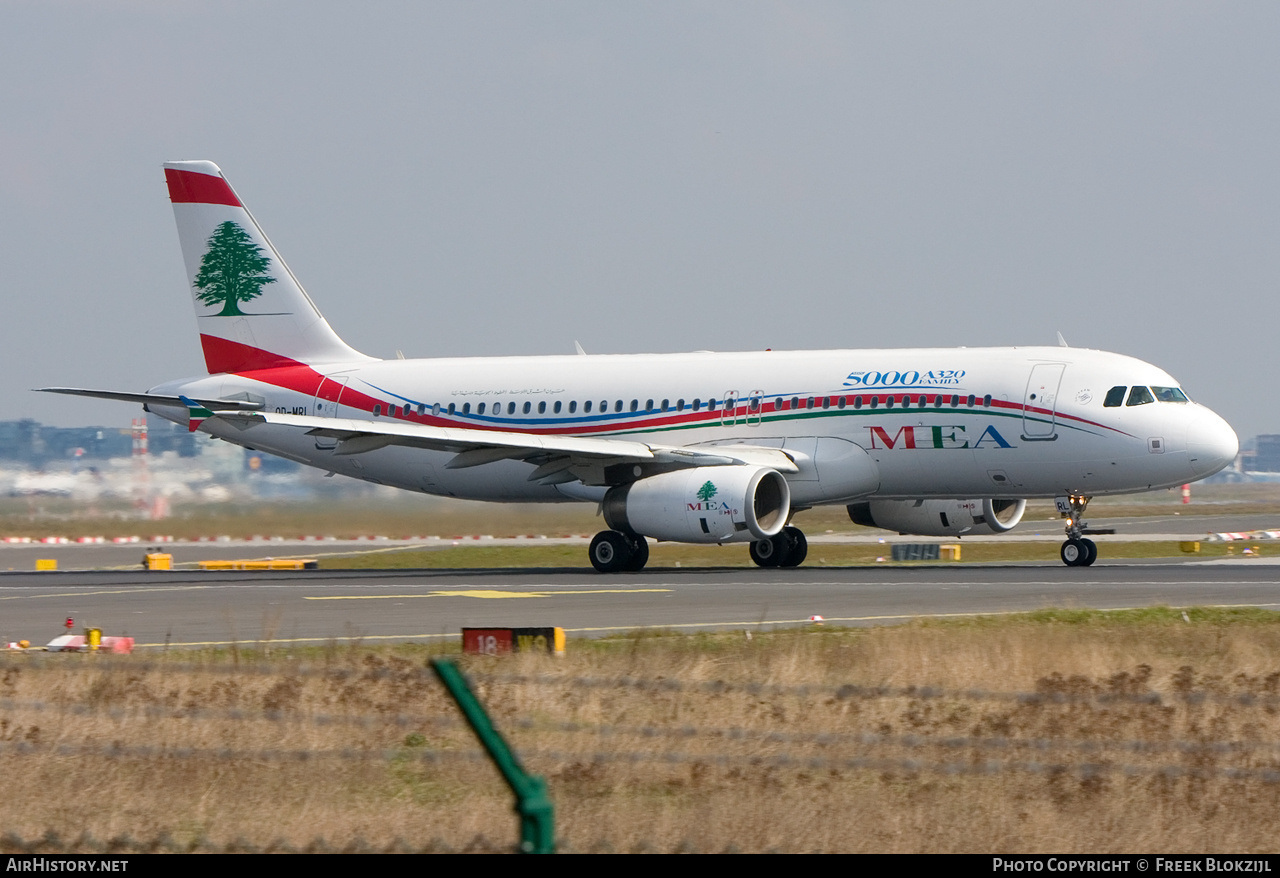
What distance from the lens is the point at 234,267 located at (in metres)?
41.5

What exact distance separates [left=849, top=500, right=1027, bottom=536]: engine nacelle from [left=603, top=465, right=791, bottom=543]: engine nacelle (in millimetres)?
4226

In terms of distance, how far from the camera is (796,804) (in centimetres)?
1035

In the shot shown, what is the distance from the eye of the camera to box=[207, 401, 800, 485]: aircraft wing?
33.3 m

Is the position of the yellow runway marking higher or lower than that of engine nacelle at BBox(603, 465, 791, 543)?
lower

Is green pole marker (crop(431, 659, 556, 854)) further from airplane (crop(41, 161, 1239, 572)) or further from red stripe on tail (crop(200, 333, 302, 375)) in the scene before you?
red stripe on tail (crop(200, 333, 302, 375))

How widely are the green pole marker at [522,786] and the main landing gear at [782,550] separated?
29.2 metres

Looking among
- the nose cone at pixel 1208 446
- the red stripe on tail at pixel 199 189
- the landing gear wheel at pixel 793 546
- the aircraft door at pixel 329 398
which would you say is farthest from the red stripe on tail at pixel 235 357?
the nose cone at pixel 1208 446

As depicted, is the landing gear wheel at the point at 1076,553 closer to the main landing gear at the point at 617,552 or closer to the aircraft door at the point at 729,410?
the aircraft door at the point at 729,410

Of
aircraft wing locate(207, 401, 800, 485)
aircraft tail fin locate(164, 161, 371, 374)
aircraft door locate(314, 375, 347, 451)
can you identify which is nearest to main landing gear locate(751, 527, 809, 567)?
aircraft wing locate(207, 401, 800, 485)

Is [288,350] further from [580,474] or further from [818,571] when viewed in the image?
[818,571]

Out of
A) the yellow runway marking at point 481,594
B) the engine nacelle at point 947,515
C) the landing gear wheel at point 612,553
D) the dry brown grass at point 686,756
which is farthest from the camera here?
the engine nacelle at point 947,515

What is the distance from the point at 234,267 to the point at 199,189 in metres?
2.07

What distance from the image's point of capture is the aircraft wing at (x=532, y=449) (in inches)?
1310

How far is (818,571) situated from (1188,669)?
1996cm
